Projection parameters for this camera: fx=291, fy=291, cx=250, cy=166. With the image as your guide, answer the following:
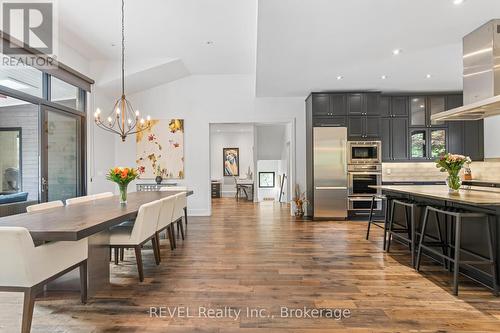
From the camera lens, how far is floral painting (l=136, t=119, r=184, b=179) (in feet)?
22.9

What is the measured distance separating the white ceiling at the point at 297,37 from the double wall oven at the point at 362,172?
1.24 m

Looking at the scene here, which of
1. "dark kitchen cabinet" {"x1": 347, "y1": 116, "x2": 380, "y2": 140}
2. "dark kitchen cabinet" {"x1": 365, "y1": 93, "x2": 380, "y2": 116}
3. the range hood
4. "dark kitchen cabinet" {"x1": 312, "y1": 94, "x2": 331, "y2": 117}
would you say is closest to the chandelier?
"dark kitchen cabinet" {"x1": 312, "y1": 94, "x2": 331, "y2": 117}

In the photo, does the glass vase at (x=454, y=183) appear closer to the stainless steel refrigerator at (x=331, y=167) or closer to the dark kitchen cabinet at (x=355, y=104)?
the stainless steel refrigerator at (x=331, y=167)

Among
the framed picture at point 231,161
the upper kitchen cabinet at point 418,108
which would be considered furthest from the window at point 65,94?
the upper kitchen cabinet at point 418,108

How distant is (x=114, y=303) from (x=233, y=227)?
3.23 meters

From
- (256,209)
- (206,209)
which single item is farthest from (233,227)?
(256,209)

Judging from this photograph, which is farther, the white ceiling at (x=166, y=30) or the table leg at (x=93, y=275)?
the white ceiling at (x=166, y=30)

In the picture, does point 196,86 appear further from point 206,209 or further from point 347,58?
point 347,58

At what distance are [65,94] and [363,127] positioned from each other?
583cm

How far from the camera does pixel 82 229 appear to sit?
2066 millimetres

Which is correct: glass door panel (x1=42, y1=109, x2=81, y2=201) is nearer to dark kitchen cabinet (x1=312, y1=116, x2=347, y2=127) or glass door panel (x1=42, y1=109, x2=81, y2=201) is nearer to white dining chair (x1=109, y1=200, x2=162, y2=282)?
white dining chair (x1=109, y1=200, x2=162, y2=282)

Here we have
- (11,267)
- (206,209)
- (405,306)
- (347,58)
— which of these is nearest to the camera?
(11,267)

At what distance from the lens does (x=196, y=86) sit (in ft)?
22.9

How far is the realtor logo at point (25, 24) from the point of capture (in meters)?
3.74
